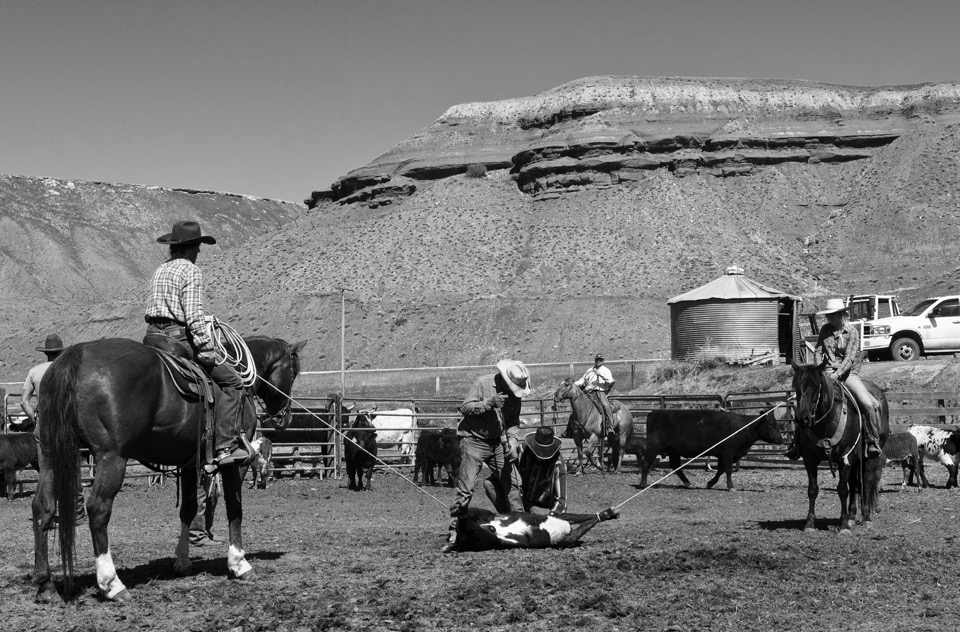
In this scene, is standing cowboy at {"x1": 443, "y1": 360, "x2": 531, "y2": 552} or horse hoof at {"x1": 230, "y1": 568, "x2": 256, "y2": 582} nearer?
horse hoof at {"x1": 230, "y1": 568, "x2": 256, "y2": 582}

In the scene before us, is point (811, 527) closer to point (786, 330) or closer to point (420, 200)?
point (786, 330)

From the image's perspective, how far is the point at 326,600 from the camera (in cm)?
756

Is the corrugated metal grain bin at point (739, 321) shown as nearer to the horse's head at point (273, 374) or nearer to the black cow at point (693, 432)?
the black cow at point (693, 432)

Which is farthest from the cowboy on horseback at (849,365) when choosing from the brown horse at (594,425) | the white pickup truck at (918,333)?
the white pickup truck at (918,333)

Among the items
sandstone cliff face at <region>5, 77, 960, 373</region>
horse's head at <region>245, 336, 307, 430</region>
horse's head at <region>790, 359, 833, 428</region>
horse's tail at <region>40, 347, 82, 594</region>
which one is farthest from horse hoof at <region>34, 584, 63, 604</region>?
sandstone cliff face at <region>5, 77, 960, 373</region>

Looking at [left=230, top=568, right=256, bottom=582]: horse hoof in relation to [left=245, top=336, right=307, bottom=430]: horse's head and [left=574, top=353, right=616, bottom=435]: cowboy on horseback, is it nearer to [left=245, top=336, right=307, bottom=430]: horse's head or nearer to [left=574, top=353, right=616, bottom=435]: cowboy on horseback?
[left=245, top=336, right=307, bottom=430]: horse's head

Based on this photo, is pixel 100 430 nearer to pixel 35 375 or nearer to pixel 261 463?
pixel 35 375

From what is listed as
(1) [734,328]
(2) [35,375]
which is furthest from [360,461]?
(1) [734,328]

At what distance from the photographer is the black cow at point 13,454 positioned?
17.6 metres

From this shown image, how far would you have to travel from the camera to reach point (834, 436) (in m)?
11.4

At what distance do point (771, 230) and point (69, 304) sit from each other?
242 feet

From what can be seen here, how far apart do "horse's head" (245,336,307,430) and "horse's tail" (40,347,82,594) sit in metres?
2.11

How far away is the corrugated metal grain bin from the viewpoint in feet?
146

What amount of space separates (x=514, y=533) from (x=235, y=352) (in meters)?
2.96
